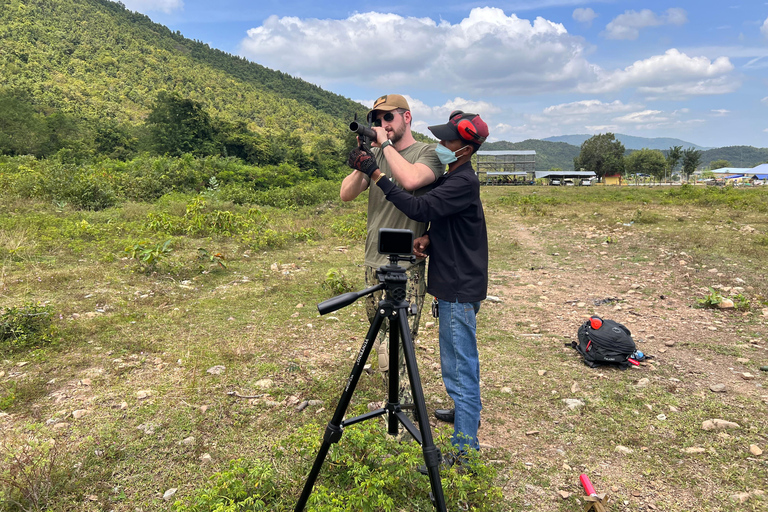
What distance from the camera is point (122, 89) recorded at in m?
67.7

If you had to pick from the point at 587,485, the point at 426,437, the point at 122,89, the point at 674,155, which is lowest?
the point at 587,485

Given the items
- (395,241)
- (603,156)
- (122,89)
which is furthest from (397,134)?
(603,156)

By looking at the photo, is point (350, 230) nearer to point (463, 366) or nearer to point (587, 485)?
point (463, 366)

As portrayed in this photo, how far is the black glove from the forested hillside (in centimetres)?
2806

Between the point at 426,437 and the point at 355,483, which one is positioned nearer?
the point at 426,437

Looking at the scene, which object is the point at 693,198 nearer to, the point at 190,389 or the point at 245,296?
the point at 245,296

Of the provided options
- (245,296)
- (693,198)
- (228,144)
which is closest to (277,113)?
(228,144)

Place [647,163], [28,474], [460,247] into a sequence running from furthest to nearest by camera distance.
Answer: [647,163] → [460,247] → [28,474]

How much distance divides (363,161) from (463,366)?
4.72 ft

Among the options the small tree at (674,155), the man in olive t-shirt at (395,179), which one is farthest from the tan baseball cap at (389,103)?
the small tree at (674,155)

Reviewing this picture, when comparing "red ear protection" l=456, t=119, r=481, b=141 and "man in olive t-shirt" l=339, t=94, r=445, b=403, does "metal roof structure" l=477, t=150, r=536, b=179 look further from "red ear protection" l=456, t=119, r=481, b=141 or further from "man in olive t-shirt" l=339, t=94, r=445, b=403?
"red ear protection" l=456, t=119, r=481, b=141

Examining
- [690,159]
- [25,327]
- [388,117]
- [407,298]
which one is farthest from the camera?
[690,159]

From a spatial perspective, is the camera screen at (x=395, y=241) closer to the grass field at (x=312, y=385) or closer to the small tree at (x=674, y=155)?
the grass field at (x=312, y=385)

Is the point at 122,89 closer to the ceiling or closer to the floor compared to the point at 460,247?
closer to the ceiling
